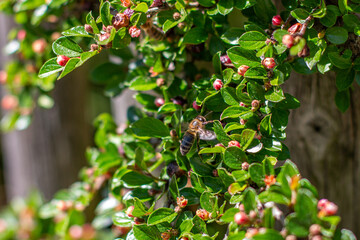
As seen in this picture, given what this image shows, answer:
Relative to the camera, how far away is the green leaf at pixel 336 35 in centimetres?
65

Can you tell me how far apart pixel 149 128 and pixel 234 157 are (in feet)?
0.68

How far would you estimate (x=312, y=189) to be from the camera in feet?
1.78

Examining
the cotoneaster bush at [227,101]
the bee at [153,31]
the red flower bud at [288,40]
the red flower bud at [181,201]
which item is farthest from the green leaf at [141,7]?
the red flower bud at [181,201]

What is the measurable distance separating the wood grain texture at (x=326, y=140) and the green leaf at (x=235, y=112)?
8.0 inches

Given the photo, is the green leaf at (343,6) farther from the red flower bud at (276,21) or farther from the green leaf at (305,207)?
the green leaf at (305,207)

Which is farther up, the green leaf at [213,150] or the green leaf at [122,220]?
the green leaf at [213,150]

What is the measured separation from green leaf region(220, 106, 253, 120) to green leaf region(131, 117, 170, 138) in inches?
6.1

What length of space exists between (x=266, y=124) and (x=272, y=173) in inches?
4.1

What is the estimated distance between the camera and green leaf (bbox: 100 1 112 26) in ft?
2.14

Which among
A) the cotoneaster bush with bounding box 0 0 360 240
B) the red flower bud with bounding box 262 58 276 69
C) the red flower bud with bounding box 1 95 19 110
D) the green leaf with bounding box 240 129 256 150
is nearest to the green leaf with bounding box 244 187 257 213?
the cotoneaster bush with bounding box 0 0 360 240

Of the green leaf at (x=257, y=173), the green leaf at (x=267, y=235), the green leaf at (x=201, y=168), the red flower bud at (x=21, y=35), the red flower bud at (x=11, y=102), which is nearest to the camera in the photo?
the green leaf at (x=267, y=235)

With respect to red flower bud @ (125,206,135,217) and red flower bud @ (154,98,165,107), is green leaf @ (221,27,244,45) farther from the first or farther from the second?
red flower bud @ (125,206,135,217)

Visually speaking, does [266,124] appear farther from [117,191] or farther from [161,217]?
[117,191]

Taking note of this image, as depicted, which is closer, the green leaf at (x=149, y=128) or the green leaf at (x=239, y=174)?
the green leaf at (x=239, y=174)
